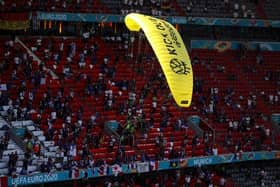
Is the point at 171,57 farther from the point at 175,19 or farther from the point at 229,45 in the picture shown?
the point at 229,45

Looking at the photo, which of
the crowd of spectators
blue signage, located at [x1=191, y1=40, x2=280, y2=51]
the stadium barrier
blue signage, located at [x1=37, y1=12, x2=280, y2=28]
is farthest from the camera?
blue signage, located at [x1=191, y1=40, x2=280, y2=51]

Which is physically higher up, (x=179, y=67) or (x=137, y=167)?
(x=179, y=67)

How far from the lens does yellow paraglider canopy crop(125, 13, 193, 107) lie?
637 inches

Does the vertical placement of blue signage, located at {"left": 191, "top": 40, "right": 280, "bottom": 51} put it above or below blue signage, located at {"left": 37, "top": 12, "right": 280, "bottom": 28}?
below

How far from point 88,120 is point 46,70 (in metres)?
3.53

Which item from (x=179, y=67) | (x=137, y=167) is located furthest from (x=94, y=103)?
(x=179, y=67)

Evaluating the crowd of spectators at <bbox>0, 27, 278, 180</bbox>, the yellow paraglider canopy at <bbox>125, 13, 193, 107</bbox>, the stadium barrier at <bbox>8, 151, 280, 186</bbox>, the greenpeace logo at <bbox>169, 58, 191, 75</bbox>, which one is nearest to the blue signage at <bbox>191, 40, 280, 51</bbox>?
the crowd of spectators at <bbox>0, 27, 278, 180</bbox>

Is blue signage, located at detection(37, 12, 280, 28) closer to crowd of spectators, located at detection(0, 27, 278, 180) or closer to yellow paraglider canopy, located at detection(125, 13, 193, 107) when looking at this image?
crowd of spectators, located at detection(0, 27, 278, 180)

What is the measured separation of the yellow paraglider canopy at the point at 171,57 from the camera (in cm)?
1619

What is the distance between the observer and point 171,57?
55.2ft

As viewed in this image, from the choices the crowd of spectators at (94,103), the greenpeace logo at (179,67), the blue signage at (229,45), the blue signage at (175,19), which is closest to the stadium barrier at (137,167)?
the crowd of spectators at (94,103)

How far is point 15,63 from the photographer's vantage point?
2780cm

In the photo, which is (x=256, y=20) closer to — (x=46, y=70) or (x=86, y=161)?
(x=46, y=70)

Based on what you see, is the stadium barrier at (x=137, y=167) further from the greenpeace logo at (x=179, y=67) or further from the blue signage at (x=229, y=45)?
the greenpeace logo at (x=179, y=67)
